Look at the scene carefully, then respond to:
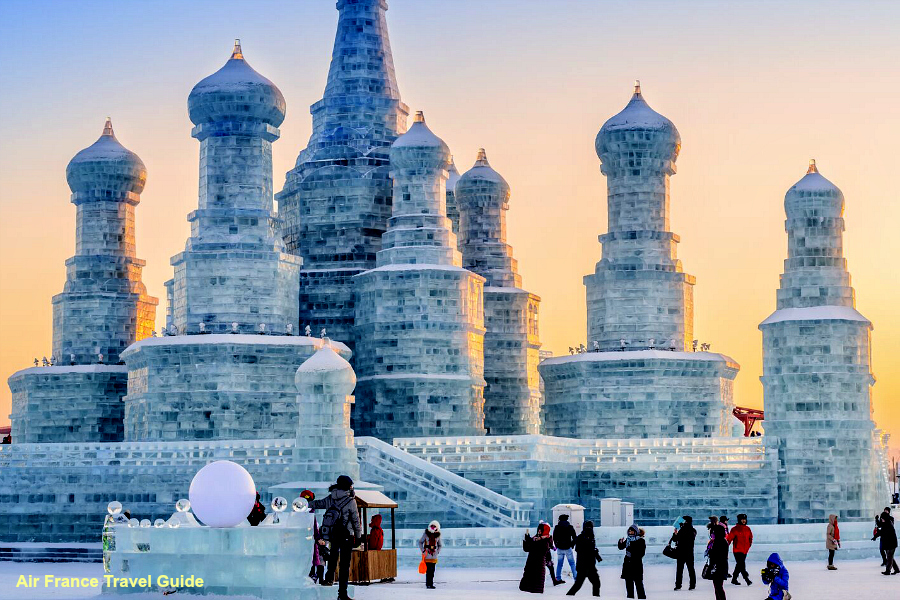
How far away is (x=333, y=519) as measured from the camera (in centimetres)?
2384

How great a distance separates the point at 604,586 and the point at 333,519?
8039 mm

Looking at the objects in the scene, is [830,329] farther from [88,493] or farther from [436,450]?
[88,493]

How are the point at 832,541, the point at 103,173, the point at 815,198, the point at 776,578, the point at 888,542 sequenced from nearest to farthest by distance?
the point at 776,578 < the point at 888,542 < the point at 832,541 < the point at 815,198 < the point at 103,173

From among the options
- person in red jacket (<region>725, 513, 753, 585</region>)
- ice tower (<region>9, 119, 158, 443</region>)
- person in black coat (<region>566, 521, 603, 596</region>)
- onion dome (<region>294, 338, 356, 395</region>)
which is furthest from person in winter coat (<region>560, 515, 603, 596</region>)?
ice tower (<region>9, 119, 158, 443</region>)

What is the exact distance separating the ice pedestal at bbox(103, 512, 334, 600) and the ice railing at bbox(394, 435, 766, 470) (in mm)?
20377

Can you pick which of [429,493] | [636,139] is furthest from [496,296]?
[429,493]

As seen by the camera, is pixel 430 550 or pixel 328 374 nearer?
pixel 430 550

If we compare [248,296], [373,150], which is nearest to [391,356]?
[248,296]

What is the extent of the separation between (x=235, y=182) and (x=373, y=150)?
704 centimetres

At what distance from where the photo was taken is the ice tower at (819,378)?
45688mm

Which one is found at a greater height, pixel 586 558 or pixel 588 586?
pixel 586 558

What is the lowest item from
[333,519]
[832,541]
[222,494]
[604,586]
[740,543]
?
[604,586]

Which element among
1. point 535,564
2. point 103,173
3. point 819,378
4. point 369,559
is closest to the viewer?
point 535,564

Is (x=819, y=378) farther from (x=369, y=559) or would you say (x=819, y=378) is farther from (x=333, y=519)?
(x=333, y=519)
